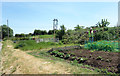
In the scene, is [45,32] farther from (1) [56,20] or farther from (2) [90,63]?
(2) [90,63]

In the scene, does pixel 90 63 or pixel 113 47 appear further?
pixel 113 47

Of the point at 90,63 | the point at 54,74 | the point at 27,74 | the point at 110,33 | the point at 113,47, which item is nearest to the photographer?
the point at 54,74

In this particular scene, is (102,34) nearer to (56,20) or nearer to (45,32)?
(56,20)

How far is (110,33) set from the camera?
Result: 11133 mm

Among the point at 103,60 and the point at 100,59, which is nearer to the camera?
the point at 103,60

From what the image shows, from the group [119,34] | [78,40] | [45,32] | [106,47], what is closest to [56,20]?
[78,40]

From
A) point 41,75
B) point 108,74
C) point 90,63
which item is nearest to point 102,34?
point 90,63

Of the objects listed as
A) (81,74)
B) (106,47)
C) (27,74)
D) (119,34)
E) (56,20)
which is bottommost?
(27,74)

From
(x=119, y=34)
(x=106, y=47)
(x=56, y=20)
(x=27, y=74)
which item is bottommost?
(x=27, y=74)

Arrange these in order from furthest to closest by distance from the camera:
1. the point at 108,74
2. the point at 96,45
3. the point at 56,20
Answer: the point at 56,20 → the point at 96,45 → the point at 108,74

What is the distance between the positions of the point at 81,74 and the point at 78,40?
10.7 meters

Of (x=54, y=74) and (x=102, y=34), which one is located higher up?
(x=102, y=34)

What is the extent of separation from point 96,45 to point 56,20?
1310 cm

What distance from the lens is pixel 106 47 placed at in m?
7.02
